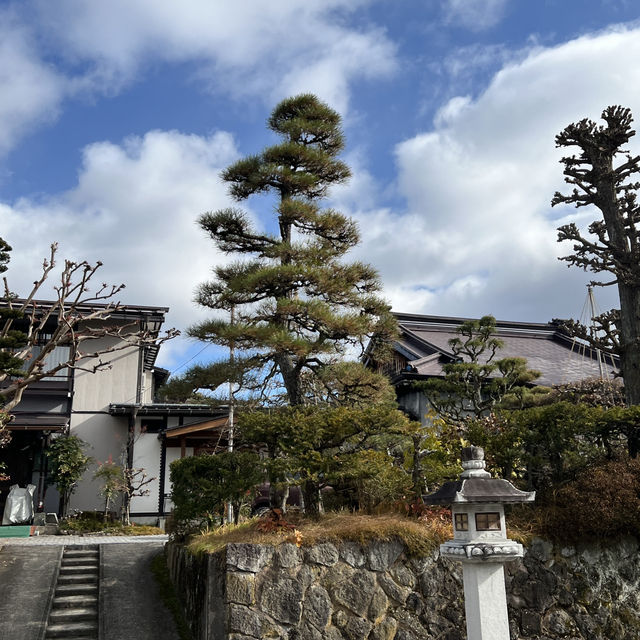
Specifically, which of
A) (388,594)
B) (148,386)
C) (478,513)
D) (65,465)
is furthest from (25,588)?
(148,386)

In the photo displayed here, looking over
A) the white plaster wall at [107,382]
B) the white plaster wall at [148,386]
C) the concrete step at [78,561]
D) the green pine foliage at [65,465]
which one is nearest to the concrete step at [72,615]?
the concrete step at [78,561]

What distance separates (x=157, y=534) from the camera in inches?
674

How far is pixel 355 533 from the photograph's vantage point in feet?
27.4

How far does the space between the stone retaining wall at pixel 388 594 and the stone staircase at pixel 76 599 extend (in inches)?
67.2

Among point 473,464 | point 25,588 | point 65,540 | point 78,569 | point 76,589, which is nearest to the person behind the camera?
point 473,464

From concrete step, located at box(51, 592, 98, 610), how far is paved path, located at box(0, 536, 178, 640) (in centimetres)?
14

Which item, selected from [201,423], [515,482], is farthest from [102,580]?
[201,423]

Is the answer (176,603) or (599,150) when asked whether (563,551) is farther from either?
(599,150)

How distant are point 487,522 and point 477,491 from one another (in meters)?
0.36

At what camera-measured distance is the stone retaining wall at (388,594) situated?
7.81 m

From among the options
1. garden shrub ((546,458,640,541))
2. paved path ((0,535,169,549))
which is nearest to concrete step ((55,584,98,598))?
paved path ((0,535,169,549))

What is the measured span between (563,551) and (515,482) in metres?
1.40

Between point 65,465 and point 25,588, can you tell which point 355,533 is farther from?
point 65,465

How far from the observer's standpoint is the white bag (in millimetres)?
17125
